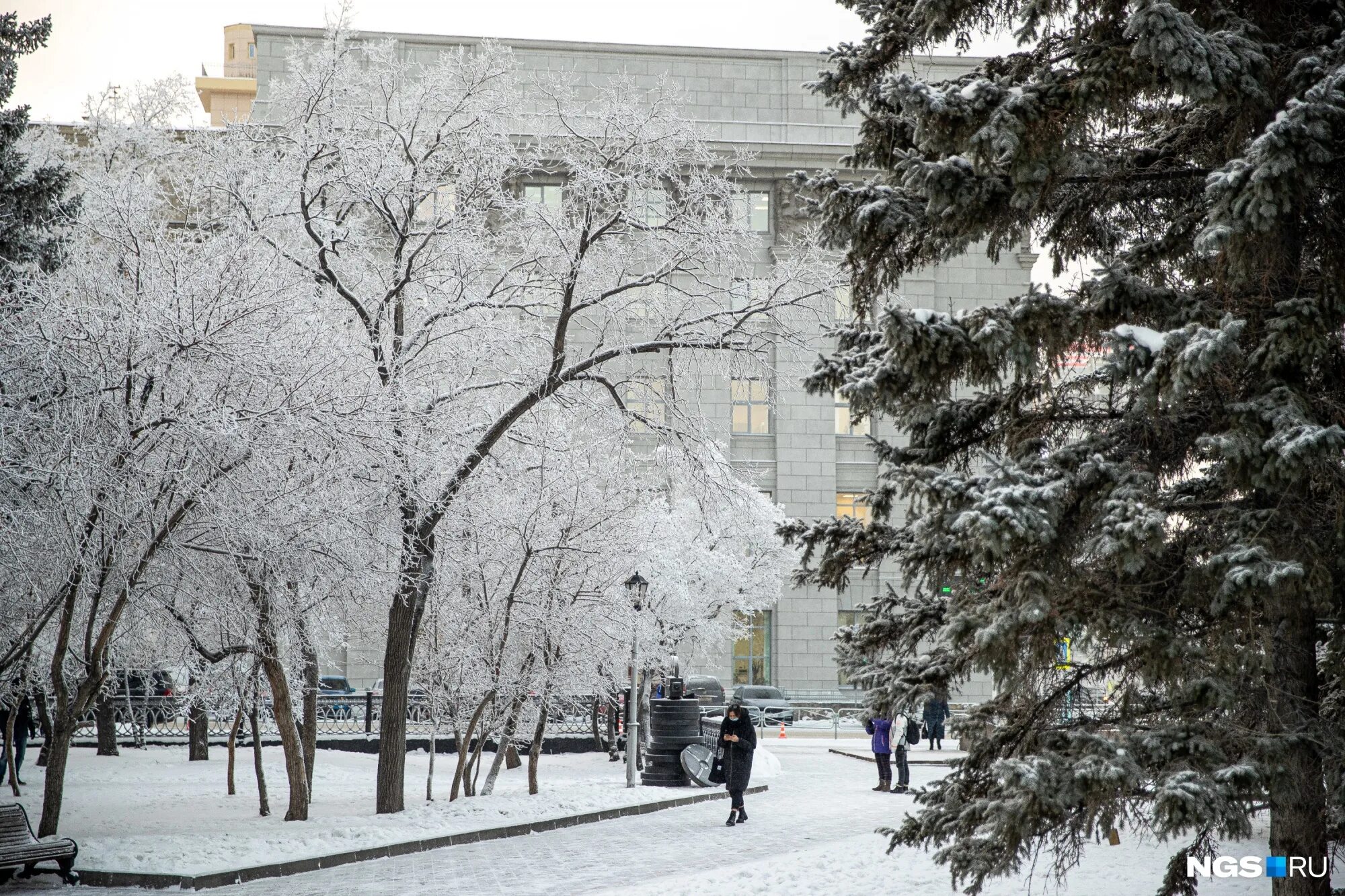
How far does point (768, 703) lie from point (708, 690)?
119 inches

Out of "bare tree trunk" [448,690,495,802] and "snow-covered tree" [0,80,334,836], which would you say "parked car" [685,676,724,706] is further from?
"snow-covered tree" [0,80,334,836]

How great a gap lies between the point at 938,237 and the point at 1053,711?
320 centimetres

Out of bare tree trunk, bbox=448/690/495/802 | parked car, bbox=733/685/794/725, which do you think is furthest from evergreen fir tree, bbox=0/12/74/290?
parked car, bbox=733/685/794/725

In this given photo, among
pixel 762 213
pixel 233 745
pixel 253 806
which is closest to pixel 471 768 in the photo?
A: pixel 253 806

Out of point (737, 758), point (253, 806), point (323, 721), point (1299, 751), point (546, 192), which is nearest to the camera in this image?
point (1299, 751)

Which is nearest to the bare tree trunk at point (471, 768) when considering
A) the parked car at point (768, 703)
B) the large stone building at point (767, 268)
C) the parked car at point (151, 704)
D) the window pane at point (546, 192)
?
the parked car at point (151, 704)

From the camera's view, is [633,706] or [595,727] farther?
[595,727]

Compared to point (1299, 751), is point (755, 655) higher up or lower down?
lower down

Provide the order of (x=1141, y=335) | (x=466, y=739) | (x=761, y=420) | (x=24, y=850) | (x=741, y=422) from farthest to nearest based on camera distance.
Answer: (x=761, y=420)
(x=741, y=422)
(x=466, y=739)
(x=24, y=850)
(x=1141, y=335)

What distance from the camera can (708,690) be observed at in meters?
47.9

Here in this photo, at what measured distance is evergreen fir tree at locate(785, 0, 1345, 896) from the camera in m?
6.88

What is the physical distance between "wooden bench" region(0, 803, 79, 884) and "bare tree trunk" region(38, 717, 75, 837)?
4.14 ft

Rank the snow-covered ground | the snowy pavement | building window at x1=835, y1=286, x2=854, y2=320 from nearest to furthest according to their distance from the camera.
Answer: building window at x1=835, y1=286, x2=854, y2=320, the snowy pavement, the snow-covered ground

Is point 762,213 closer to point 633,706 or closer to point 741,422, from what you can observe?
point 741,422
